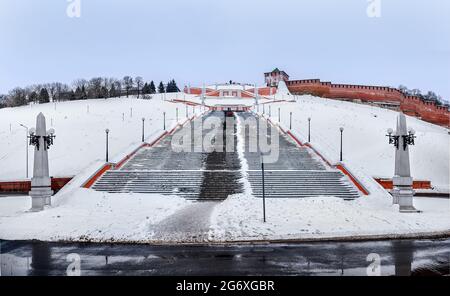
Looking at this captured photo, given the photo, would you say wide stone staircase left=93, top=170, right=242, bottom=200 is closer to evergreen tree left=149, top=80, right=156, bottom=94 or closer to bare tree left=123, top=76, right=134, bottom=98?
bare tree left=123, top=76, right=134, bottom=98

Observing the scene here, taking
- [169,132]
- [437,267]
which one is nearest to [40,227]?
[437,267]

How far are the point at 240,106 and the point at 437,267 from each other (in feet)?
230

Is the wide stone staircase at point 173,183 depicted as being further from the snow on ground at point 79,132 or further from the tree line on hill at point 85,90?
the tree line on hill at point 85,90

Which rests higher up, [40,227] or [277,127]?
[277,127]

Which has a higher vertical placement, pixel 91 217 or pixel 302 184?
pixel 302 184

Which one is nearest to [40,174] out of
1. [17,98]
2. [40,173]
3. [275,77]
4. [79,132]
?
[40,173]

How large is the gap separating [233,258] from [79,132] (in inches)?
1376

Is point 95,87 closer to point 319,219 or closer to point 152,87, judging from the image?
point 152,87

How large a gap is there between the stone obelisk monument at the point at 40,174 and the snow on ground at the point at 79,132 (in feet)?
26.1

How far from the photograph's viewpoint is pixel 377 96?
3423 inches

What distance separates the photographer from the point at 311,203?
18.4 m

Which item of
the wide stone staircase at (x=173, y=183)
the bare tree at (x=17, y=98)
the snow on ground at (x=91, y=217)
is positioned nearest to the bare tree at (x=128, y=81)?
the bare tree at (x=17, y=98)
